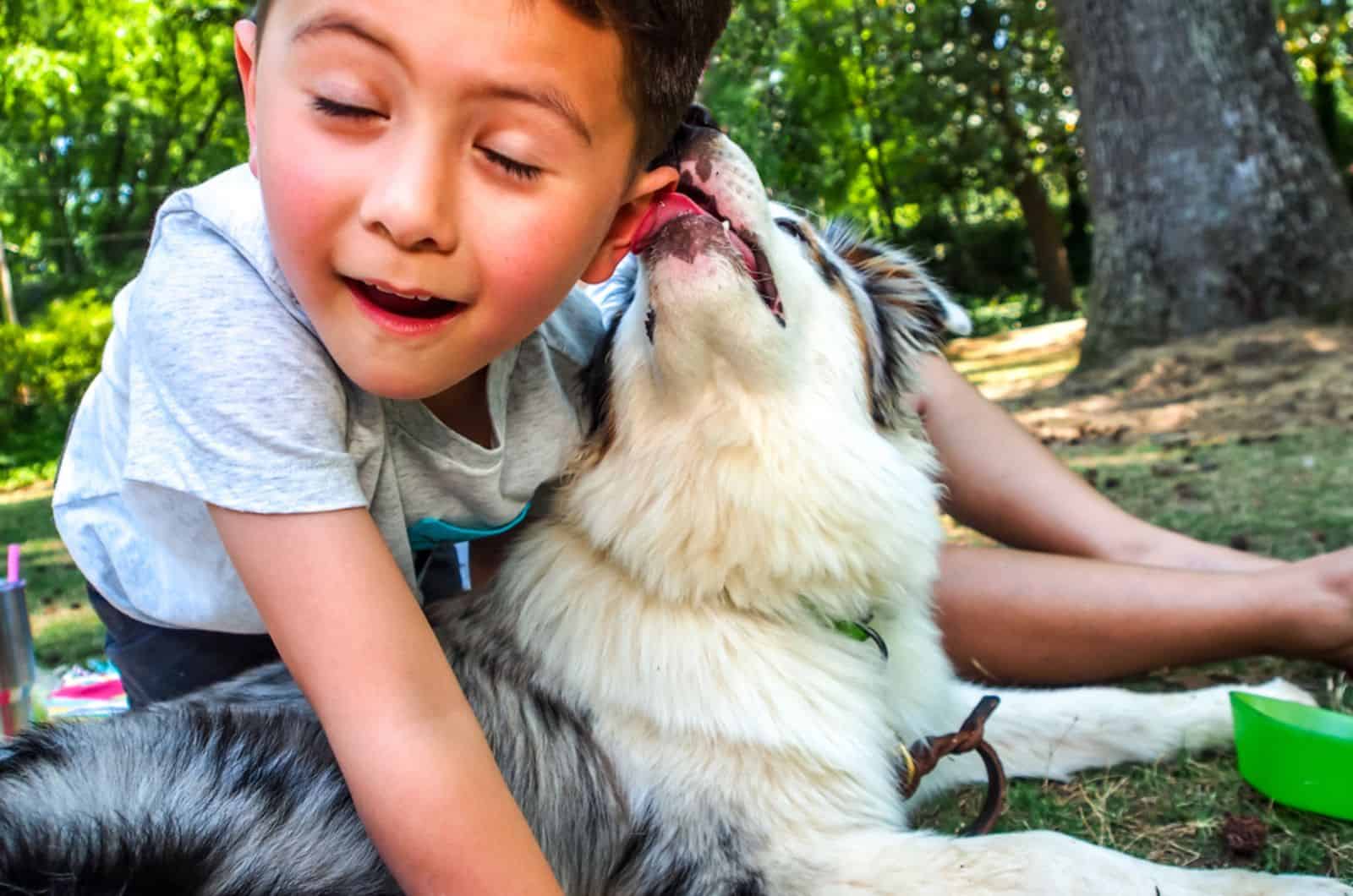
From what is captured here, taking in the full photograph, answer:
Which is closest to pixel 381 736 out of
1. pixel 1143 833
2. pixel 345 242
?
pixel 345 242

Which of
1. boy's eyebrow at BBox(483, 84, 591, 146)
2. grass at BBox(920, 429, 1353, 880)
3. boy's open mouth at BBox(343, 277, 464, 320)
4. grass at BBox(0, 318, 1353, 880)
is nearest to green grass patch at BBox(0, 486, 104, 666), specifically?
grass at BBox(0, 318, 1353, 880)

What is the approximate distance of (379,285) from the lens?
1634 mm

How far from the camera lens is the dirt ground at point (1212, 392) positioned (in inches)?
244

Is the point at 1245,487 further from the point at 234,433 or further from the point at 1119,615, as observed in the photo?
the point at 234,433

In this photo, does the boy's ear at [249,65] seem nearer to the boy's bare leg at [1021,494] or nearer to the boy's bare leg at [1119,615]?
the boy's bare leg at [1021,494]

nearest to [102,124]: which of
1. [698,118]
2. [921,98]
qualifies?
[921,98]

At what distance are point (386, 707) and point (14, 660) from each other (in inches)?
74.4

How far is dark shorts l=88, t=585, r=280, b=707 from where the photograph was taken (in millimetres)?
2580

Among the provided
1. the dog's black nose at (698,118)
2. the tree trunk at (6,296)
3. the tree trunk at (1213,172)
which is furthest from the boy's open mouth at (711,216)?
the tree trunk at (6,296)

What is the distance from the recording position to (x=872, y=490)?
7.82 ft

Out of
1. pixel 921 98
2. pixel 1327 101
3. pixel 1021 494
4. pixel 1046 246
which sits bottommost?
pixel 1021 494

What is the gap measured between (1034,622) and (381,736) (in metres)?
2.00

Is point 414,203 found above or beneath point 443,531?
above

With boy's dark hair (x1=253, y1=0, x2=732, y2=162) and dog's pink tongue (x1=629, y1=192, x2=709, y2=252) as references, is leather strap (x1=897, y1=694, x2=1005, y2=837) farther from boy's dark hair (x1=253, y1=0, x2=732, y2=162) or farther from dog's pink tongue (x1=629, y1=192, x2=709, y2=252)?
boy's dark hair (x1=253, y1=0, x2=732, y2=162)
